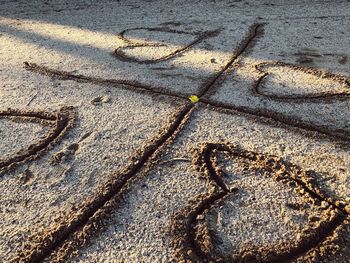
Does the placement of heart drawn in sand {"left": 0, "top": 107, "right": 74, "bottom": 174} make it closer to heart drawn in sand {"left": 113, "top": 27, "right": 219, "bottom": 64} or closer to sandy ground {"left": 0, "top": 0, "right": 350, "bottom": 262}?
sandy ground {"left": 0, "top": 0, "right": 350, "bottom": 262}

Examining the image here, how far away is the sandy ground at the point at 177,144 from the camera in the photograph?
1.23 m

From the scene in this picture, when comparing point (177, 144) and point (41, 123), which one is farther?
point (41, 123)

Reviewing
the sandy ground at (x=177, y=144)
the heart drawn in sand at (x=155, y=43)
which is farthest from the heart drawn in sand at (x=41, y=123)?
the heart drawn in sand at (x=155, y=43)

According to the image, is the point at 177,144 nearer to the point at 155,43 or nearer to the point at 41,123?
the point at 41,123

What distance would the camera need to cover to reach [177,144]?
1.61 metres

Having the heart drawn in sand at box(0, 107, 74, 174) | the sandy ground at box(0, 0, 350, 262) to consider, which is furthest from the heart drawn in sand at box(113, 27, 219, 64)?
the heart drawn in sand at box(0, 107, 74, 174)

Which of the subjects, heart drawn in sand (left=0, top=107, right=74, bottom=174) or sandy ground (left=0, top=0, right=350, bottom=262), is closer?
sandy ground (left=0, top=0, right=350, bottom=262)

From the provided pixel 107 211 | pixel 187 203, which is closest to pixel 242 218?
pixel 187 203

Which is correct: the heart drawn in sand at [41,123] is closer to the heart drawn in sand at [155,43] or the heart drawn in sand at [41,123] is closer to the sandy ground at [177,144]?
the sandy ground at [177,144]

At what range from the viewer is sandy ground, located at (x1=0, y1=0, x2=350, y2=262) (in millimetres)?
1226

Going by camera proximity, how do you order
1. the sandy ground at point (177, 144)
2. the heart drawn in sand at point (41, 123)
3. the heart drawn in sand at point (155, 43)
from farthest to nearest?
the heart drawn in sand at point (155, 43) → the heart drawn in sand at point (41, 123) → the sandy ground at point (177, 144)

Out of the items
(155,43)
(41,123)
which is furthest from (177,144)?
(155,43)

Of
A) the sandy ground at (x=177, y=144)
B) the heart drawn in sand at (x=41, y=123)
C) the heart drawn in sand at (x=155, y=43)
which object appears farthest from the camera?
the heart drawn in sand at (x=155, y=43)

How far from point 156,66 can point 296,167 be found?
106 cm
